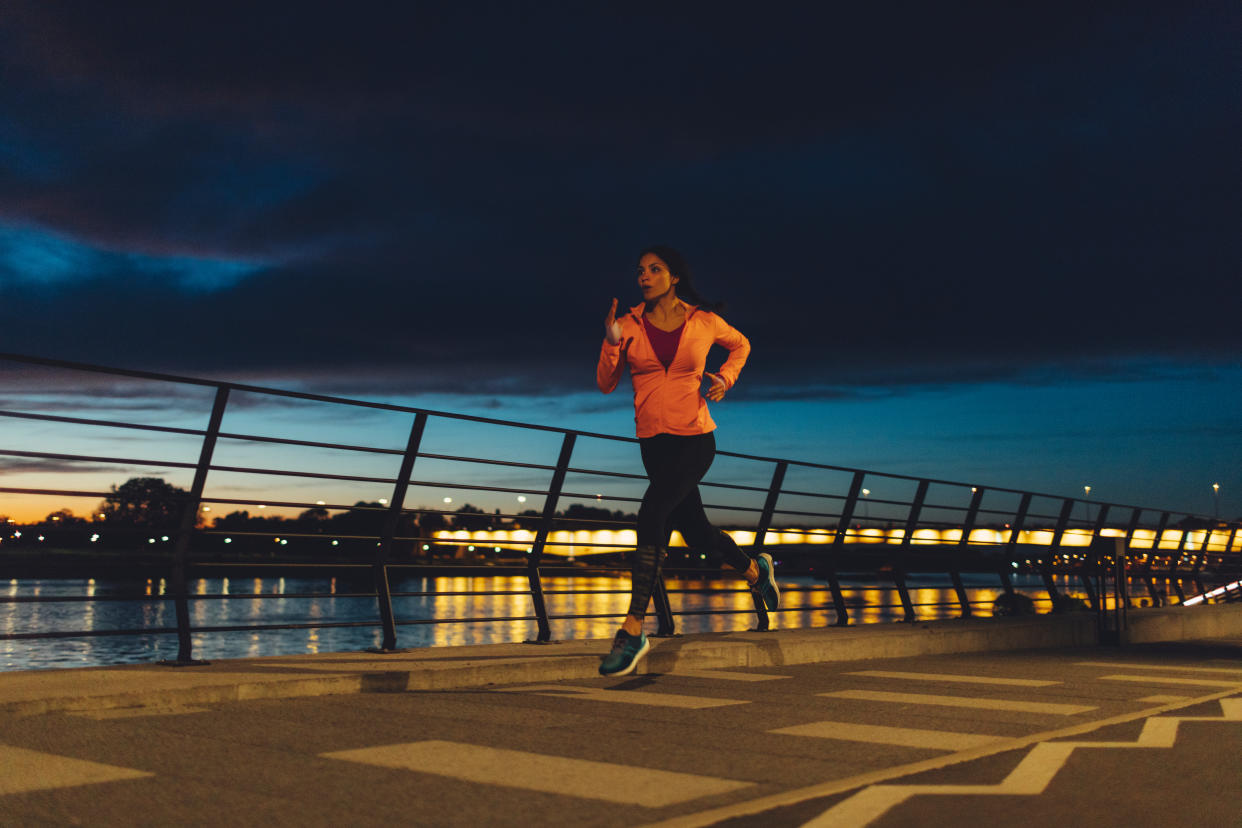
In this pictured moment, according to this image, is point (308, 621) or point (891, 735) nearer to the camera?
point (891, 735)

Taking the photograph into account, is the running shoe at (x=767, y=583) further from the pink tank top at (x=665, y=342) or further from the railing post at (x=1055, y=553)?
the railing post at (x=1055, y=553)

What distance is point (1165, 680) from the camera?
737 cm

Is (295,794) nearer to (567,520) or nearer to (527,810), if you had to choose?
(527,810)

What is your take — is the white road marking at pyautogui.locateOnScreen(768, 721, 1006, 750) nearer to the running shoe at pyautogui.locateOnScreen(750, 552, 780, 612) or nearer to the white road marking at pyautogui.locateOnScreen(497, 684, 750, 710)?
the white road marking at pyautogui.locateOnScreen(497, 684, 750, 710)

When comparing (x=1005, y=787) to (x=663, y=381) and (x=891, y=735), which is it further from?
(x=663, y=381)

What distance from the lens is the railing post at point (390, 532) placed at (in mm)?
7191

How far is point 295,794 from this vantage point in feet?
11.0

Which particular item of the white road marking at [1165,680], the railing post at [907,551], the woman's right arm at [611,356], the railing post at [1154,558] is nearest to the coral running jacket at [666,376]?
the woman's right arm at [611,356]

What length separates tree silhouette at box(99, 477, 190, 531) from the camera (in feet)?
21.3

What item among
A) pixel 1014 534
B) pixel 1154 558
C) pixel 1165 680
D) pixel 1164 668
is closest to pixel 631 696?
pixel 1165 680

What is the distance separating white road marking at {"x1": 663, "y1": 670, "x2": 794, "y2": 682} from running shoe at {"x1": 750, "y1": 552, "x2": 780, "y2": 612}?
54cm

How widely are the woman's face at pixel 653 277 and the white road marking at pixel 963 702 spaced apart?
2.32m

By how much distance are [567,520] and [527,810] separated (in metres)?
5.01

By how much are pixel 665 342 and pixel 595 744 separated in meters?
2.62
